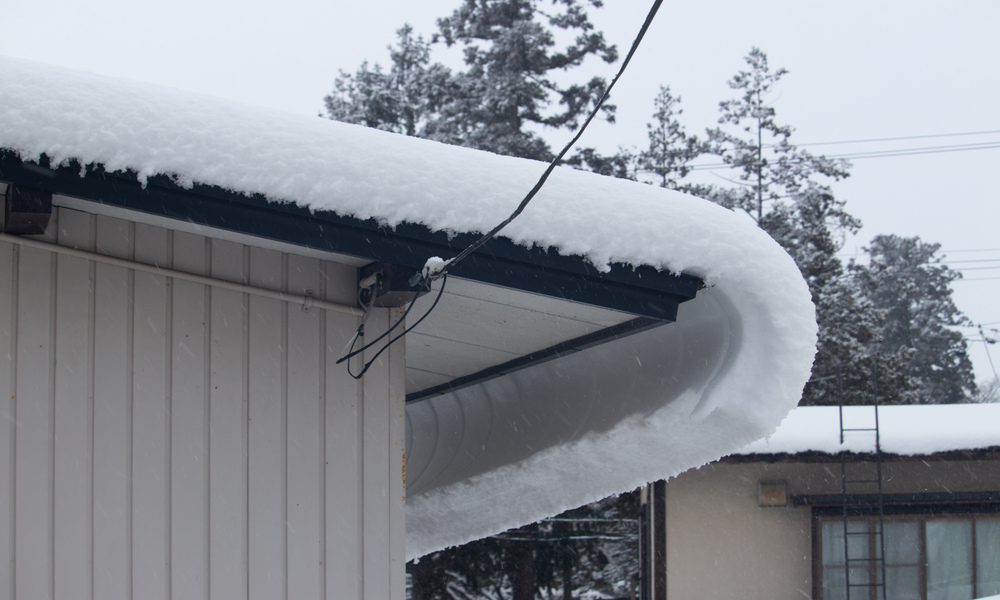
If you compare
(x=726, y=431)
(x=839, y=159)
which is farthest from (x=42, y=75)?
(x=839, y=159)

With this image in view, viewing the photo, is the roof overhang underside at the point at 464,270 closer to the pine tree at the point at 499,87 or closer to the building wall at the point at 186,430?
the building wall at the point at 186,430

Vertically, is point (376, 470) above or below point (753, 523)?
above

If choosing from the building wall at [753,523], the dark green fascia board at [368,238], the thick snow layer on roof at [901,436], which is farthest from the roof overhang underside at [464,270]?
the building wall at [753,523]

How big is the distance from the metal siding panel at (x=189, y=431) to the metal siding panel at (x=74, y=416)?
20cm

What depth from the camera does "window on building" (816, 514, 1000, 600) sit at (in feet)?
28.5

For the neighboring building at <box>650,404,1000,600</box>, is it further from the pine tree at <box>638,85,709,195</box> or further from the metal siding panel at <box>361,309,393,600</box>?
the pine tree at <box>638,85,709,195</box>

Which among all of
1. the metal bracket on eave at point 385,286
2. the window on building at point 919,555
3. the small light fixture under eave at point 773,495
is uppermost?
the metal bracket on eave at point 385,286

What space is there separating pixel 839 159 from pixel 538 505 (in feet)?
66.7

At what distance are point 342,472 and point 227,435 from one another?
1.17 feet

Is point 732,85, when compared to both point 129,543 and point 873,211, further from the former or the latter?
point 873,211

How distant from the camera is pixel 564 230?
7.66ft

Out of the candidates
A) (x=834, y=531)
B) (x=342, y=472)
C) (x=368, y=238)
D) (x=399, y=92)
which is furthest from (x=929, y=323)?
(x=368, y=238)

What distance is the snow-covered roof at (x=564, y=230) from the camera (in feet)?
6.50

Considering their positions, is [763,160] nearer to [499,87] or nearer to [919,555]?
[499,87]
